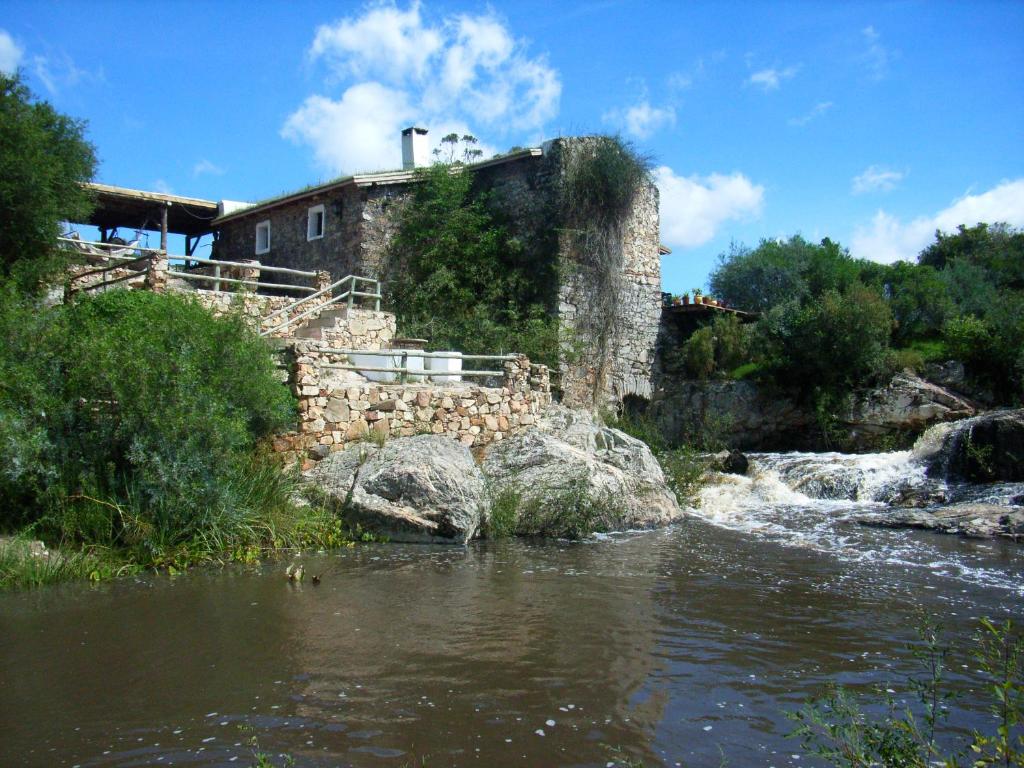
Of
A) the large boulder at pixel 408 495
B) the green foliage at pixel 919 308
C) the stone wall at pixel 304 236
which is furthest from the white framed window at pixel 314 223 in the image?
the green foliage at pixel 919 308

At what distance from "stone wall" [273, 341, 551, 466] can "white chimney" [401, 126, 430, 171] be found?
9.97 meters

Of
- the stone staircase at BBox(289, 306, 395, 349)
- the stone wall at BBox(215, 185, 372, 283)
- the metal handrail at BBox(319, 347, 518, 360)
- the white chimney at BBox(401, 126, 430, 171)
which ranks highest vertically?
the white chimney at BBox(401, 126, 430, 171)

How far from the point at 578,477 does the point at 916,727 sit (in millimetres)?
8605

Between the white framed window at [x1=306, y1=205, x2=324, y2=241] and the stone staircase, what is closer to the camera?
the stone staircase

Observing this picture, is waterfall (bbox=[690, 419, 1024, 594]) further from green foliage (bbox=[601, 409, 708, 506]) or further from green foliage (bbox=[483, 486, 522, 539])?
green foliage (bbox=[483, 486, 522, 539])

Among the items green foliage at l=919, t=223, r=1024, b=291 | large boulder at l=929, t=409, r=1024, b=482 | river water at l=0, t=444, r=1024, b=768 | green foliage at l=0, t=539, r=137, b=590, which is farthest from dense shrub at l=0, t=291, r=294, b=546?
green foliage at l=919, t=223, r=1024, b=291

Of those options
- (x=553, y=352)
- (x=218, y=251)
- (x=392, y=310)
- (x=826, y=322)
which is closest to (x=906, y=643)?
(x=553, y=352)

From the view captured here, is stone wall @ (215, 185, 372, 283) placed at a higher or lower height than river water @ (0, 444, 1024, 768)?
higher

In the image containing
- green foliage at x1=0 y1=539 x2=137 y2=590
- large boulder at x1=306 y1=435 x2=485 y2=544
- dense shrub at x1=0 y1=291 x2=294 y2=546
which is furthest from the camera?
large boulder at x1=306 y1=435 x2=485 y2=544

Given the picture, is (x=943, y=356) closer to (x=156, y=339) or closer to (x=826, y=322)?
(x=826, y=322)

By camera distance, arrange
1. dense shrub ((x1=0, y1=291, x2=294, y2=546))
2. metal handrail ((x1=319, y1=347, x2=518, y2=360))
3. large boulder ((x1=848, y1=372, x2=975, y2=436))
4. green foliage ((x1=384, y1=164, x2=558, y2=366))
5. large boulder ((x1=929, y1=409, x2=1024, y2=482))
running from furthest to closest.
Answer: green foliage ((x1=384, y1=164, x2=558, y2=366)), large boulder ((x1=848, y1=372, x2=975, y2=436)), large boulder ((x1=929, y1=409, x2=1024, y2=482)), metal handrail ((x1=319, y1=347, x2=518, y2=360)), dense shrub ((x1=0, y1=291, x2=294, y2=546))

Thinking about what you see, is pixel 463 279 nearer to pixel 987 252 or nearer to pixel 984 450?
pixel 984 450

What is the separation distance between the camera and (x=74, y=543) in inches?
388

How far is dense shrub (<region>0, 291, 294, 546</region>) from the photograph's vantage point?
32.4 feet
